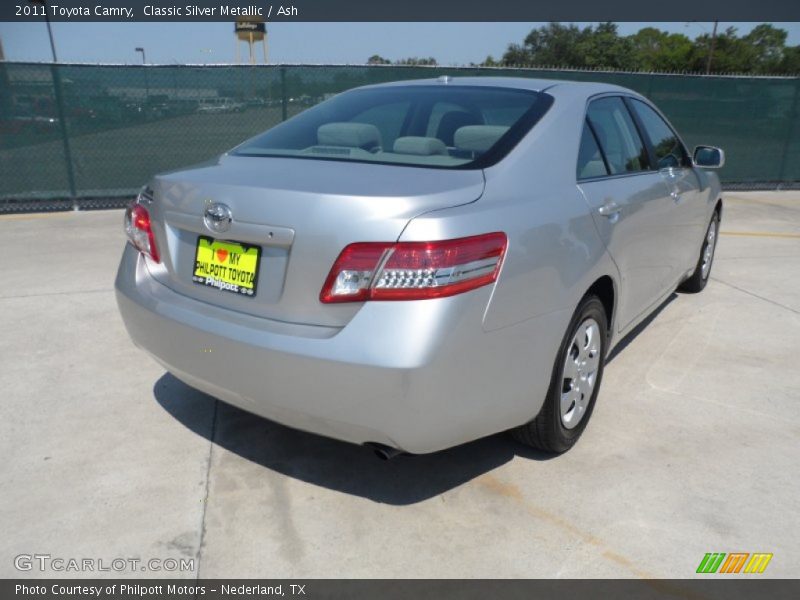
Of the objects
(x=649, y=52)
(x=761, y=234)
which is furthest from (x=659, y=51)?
(x=761, y=234)

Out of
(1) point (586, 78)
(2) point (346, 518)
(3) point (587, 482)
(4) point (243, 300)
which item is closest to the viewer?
(4) point (243, 300)

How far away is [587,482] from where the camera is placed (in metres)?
2.73

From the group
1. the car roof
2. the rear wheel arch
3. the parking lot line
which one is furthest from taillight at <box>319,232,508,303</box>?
the parking lot line

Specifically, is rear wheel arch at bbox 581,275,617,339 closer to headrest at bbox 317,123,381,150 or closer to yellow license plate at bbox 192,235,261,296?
headrest at bbox 317,123,381,150

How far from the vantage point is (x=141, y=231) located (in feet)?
8.96

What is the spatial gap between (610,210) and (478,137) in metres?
0.69

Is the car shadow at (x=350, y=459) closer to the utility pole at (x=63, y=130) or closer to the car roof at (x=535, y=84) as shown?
the car roof at (x=535, y=84)

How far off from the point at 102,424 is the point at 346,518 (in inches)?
55.3

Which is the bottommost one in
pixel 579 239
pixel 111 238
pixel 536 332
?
pixel 111 238

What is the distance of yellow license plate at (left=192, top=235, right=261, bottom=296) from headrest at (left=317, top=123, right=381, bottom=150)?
2.74 feet

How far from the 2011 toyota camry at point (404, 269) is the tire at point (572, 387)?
11 mm
